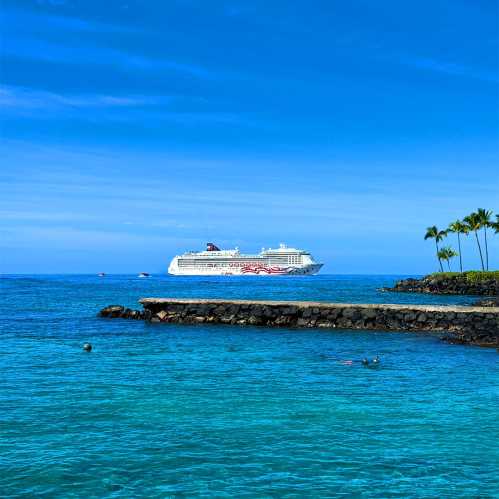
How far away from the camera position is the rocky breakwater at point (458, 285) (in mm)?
86119

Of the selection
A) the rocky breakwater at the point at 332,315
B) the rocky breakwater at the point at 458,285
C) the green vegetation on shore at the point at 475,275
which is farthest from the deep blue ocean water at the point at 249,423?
the green vegetation on shore at the point at 475,275

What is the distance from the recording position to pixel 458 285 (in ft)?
299

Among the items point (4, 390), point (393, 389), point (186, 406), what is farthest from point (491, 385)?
point (4, 390)

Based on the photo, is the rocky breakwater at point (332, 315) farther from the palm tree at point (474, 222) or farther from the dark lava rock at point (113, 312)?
the palm tree at point (474, 222)

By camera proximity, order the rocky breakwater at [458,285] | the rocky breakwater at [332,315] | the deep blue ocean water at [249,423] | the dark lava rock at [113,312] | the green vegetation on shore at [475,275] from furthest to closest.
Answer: the green vegetation on shore at [475,275] → the rocky breakwater at [458,285] → the dark lava rock at [113,312] → the rocky breakwater at [332,315] → the deep blue ocean water at [249,423]

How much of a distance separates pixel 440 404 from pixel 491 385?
368cm

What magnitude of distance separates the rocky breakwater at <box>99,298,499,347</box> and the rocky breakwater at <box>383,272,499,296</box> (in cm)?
5086

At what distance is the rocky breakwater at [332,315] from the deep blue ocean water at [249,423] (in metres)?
8.81

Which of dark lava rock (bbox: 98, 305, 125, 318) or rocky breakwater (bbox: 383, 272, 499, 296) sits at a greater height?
dark lava rock (bbox: 98, 305, 125, 318)

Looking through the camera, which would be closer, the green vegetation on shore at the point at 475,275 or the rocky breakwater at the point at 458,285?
the rocky breakwater at the point at 458,285

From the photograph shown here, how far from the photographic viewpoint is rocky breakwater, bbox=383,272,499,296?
86.1m

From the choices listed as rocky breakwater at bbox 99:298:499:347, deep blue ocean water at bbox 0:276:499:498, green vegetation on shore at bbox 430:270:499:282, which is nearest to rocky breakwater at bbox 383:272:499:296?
green vegetation on shore at bbox 430:270:499:282

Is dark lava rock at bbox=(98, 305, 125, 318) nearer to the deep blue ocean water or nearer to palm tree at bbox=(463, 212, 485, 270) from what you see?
the deep blue ocean water

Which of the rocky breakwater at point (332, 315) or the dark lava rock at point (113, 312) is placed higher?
the dark lava rock at point (113, 312)
